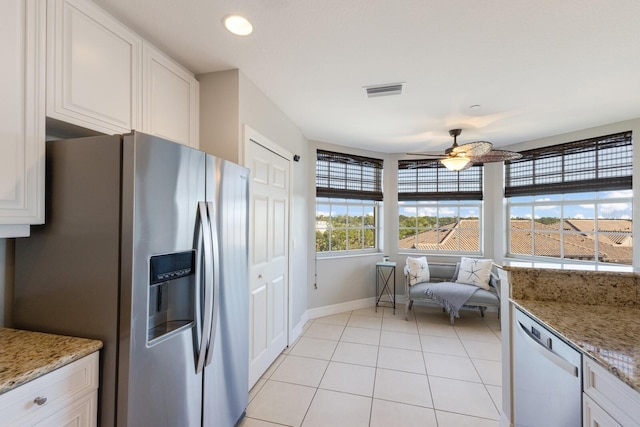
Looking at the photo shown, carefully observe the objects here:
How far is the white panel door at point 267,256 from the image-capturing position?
7.44 ft

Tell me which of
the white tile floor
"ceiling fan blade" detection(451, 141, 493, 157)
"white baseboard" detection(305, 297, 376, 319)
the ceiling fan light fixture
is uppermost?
"ceiling fan blade" detection(451, 141, 493, 157)

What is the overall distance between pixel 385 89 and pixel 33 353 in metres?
2.61

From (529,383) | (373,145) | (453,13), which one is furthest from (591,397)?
(373,145)

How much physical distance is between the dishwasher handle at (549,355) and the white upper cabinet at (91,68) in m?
2.42

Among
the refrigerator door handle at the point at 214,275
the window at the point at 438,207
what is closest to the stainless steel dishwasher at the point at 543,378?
→ the refrigerator door handle at the point at 214,275

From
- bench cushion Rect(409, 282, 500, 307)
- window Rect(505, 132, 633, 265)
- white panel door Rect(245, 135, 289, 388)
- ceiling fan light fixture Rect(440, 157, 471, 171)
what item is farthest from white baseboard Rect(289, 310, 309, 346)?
window Rect(505, 132, 633, 265)

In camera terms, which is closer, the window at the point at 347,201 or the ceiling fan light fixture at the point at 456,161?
the ceiling fan light fixture at the point at 456,161

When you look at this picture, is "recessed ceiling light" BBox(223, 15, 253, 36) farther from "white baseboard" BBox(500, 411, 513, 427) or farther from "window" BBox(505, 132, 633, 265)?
"window" BBox(505, 132, 633, 265)

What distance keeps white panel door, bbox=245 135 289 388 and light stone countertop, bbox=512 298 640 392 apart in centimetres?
184

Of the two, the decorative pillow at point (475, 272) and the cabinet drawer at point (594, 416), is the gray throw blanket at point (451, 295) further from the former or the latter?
the cabinet drawer at point (594, 416)

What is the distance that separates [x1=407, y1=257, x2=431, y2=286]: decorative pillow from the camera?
13.3 feet

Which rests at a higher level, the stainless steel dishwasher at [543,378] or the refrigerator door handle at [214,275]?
the refrigerator door handle at [214,275]

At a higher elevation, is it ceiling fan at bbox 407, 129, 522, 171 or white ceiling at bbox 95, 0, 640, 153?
white ceiling at bbox 95, 0, 640, 153

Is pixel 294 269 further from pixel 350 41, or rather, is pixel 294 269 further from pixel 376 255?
pixel 350 41
